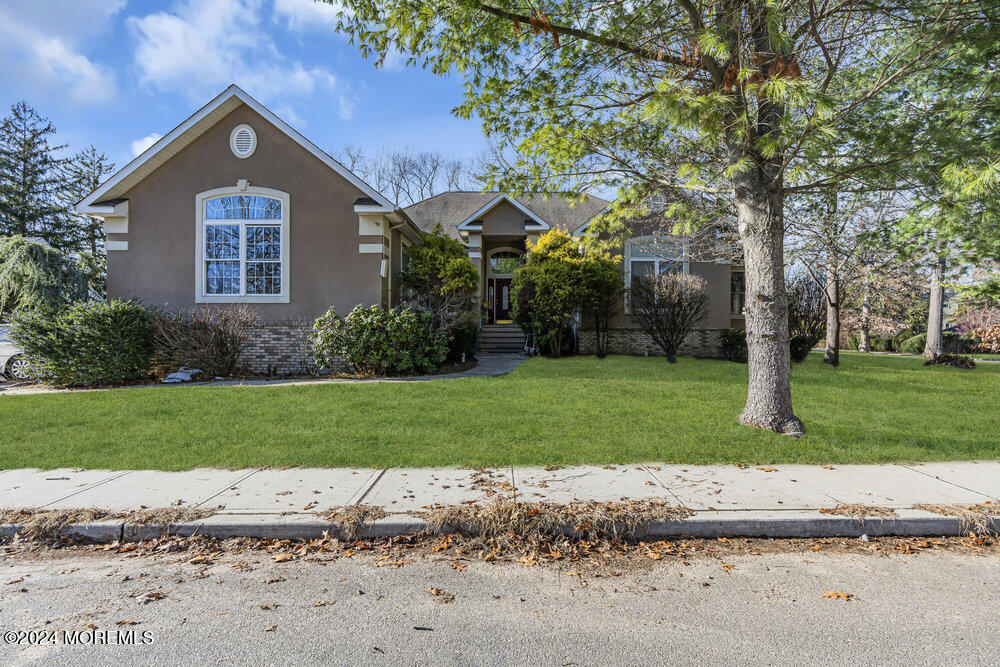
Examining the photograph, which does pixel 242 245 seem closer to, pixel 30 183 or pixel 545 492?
pixel 545 492

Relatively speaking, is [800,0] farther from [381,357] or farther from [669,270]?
[669,270]

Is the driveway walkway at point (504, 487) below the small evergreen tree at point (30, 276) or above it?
below

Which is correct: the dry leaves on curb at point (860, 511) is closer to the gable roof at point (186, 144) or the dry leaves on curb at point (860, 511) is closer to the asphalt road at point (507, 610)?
the asphalt road at point (507, 610)

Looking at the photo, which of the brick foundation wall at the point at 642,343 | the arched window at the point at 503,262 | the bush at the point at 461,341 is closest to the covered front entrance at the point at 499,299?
the arched window at the point at 503,262

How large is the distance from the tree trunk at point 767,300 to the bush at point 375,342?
7067 millimetres

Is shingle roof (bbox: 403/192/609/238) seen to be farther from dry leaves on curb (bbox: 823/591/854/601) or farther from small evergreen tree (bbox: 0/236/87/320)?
dry leaves on curb (bbox: 823/591/854/601)

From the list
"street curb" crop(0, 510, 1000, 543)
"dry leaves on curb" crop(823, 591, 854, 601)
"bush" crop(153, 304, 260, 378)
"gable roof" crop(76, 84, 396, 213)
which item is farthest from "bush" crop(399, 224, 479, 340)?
"dry leaves on curb" crop(823, 591, 854, 601)

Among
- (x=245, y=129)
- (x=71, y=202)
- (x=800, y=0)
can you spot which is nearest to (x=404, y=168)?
(x=71, y=202)

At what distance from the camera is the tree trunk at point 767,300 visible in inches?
257

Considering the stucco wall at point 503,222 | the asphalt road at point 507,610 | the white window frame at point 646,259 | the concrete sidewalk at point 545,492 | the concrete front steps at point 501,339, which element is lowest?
the asphalt road at point 507,610

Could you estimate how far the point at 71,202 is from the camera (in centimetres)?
2530

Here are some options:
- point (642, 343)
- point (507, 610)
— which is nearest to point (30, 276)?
point (642, 343)

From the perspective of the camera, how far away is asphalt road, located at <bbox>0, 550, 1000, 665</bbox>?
2461mm

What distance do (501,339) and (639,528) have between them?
13.6 metres
